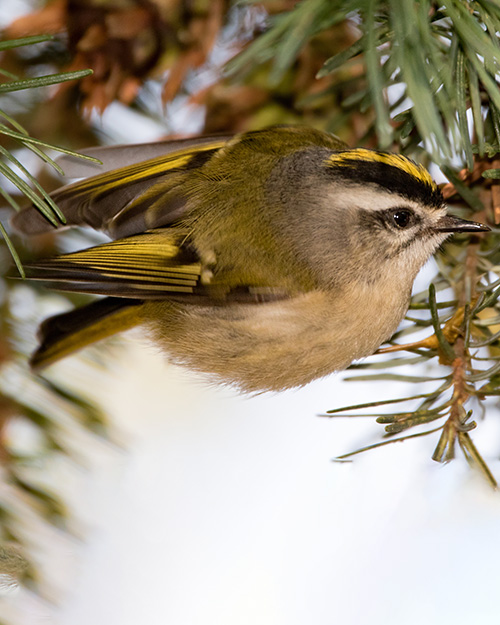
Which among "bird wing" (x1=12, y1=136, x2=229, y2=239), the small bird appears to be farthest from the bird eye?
"bird wing" (x1=12, y1=136, x2=229, y2=239)

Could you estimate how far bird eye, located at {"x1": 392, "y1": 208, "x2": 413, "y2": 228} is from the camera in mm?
1037

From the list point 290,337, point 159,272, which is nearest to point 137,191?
point 159,272

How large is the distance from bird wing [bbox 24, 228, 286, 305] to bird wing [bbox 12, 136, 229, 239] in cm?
3

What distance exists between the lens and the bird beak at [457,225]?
0.82 meters

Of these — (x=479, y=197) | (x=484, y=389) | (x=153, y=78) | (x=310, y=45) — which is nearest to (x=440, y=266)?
(x=479, y=197)

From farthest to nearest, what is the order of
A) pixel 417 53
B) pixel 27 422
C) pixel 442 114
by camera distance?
pixel 27 422 < pixel 442 114 < pixel 417 53

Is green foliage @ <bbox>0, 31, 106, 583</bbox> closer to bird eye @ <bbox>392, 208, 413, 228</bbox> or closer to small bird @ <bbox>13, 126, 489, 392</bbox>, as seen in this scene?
small bird @ <bbox>13, 126, 489, 392</bbox>

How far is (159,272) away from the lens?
1.05m

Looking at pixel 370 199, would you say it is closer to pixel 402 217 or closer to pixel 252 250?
pixel 402 217

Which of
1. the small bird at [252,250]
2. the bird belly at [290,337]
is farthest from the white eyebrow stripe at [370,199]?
the bird belly at [290,337]

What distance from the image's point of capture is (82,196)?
1.10m

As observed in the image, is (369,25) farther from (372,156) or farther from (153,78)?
(153,78)

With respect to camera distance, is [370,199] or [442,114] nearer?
[442,114]

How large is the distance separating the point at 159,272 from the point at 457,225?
433mm
